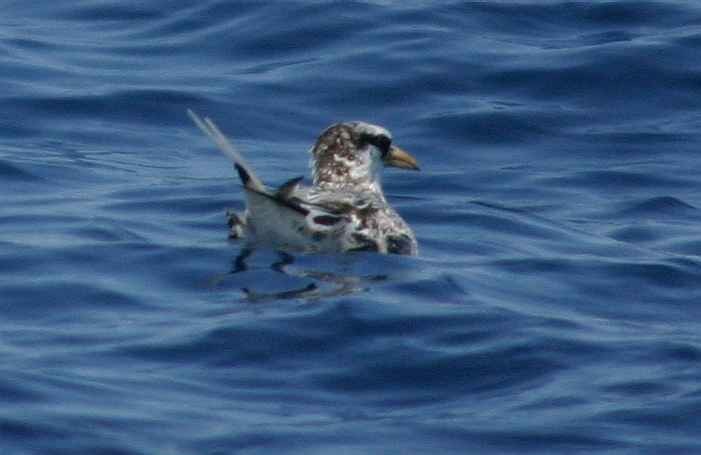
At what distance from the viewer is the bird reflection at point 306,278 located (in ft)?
44.9

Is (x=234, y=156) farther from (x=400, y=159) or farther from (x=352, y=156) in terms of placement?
(x=400, y=159)

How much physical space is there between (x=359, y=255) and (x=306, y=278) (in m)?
0.73

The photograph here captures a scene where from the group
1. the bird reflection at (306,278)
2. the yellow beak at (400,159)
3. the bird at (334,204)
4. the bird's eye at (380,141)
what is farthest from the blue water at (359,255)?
the bird's eye at (380,141)

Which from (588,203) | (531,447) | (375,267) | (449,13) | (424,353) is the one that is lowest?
(531,447)

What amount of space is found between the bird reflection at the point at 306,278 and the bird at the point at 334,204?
130mm

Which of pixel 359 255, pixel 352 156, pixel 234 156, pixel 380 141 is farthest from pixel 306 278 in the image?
pixel 380 141

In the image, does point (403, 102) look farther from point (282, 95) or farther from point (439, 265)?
point (439, 265)

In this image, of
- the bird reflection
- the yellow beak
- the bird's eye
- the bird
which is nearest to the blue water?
the bird reflection

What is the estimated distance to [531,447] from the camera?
10773 mm

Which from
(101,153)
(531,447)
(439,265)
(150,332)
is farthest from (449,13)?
(531,447)

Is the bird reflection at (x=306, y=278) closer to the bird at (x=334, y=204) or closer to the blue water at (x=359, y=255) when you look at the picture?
the blue water at (x=359, y=255)

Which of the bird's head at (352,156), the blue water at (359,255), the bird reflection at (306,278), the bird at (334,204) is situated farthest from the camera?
the bird's head at (352,156)

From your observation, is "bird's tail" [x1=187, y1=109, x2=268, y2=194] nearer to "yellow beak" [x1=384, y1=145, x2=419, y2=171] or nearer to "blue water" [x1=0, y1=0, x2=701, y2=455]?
"blue water" [x1=0, y1=0, x2=701, y2=455]

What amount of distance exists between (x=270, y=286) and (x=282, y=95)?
721 centimetres
